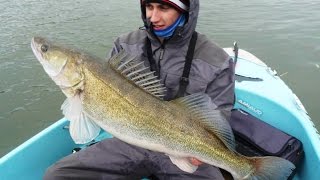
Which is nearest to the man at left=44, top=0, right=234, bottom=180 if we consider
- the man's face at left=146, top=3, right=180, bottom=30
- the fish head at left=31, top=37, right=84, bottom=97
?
the man's face at left=146, top=3, right=180, bottom=30

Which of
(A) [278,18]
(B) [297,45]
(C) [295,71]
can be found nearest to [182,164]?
(C) [295,71]

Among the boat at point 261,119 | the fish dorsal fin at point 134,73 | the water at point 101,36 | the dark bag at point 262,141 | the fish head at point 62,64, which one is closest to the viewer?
the fish head at point 62,64

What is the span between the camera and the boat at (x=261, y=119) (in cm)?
370

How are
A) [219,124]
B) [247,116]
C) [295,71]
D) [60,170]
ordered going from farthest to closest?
[295,71]
[247,116]
[60,170]
[219,124]

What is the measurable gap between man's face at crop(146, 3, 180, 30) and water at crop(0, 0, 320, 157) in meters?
3.53

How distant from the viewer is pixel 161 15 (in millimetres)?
3322

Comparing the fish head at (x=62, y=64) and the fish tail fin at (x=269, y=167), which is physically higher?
the fish head at (x=62, y=64)

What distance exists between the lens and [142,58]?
358 centimetres

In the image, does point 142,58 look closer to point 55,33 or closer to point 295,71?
point 295,71

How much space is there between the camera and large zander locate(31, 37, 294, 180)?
241 centimetres

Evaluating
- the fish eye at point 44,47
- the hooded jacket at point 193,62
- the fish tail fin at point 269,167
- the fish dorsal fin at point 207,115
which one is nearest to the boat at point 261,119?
the fish tail fin at point 269,167

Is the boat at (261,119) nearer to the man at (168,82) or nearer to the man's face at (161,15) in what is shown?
the man at (168,82)

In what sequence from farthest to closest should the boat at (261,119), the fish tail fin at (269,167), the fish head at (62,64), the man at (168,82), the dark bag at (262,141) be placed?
the boat at (261,119) → the dark bag at (262,141) → the man at (168,82) → the fish tail fin at (269,167) → the fish head at (62,64)

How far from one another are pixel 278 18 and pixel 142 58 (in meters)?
9.34
